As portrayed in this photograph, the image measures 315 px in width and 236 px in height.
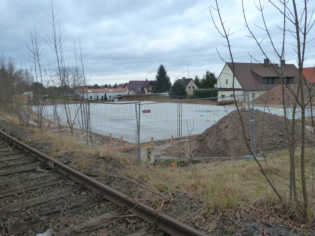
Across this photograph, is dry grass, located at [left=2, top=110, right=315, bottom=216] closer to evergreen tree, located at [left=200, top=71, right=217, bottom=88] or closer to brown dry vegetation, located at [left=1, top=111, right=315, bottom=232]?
brown dry vegetation, located at [left=1, top=111, right=315, bottom=232]

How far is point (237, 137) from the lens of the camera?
11.1 metres

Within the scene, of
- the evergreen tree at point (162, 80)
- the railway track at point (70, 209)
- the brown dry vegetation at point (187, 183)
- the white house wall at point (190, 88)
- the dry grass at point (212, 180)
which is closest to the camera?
the railway track at point (70, 209)

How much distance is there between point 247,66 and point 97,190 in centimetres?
5965

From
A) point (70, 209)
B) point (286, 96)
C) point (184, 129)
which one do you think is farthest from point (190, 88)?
point (70, 209)

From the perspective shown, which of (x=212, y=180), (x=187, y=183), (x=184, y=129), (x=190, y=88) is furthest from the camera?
(x=190, y=88)

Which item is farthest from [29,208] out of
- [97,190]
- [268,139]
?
[268,139]

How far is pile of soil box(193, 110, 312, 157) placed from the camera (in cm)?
1073

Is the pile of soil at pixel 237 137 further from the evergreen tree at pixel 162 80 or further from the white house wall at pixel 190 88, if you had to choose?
the evergreen tree at pixel 162 80

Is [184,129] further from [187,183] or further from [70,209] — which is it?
[70,209]

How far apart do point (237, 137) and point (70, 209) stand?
8.50 meters

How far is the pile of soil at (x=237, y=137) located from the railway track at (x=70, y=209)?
7.13 m

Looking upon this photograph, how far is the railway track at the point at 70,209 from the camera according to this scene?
332 centimetres

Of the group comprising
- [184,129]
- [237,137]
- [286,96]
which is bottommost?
[184,129]

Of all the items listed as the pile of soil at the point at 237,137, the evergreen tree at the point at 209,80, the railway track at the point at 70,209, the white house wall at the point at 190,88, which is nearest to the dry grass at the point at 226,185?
the railway track at the point at 70,209
